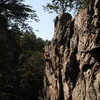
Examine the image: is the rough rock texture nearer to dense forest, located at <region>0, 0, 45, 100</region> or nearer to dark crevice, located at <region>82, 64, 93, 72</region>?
dark crevice, located at <region>82, 64, 93, 72</region>

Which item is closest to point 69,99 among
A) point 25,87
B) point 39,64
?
point 25,87

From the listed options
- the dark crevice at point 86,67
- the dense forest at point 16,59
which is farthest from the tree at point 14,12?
the dark crevice at point 86,67

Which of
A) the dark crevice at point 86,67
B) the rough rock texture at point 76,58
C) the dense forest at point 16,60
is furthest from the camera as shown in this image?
the dense forest at point 16,60

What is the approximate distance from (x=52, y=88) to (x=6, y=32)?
831 cm

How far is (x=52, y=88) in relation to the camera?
90.3 feet

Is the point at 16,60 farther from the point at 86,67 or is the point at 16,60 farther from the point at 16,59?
the point at 86,67

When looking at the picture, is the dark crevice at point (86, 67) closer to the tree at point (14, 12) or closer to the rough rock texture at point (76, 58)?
the rough rock texture at point (76, 58)

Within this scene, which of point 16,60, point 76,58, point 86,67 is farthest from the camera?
point 16,60

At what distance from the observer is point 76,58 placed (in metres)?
23.5

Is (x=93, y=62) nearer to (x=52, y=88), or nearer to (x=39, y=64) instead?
(x=52, y=88)

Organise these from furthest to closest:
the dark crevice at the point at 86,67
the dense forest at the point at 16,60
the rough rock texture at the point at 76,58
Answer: the dense forest at the point at 16,60
the dark crevice at the point at 86,67
the rough rock texture at the point at 76,58

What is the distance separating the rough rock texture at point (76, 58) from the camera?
21562 millimetres

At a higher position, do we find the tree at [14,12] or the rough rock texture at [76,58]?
the tree at [14,12]

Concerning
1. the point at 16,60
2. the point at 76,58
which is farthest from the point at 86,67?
the point at 16,60
